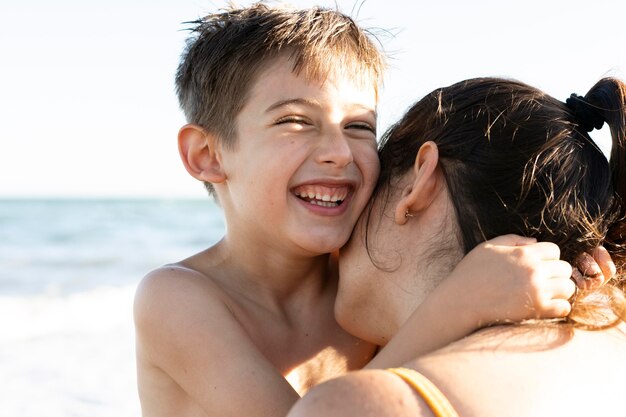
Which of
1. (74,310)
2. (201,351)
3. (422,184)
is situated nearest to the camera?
(422,184)

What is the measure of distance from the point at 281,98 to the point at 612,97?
1.23 m

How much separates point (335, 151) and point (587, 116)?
0.93 metres

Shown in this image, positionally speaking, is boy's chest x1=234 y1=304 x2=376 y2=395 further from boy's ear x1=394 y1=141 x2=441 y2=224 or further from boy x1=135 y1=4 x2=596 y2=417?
boy's ear x1=394 y1=141 x2=441 y2=224

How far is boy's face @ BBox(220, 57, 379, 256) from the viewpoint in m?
3.15

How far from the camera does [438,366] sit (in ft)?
6.33

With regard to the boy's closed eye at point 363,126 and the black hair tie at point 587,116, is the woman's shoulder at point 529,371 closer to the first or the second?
the black hair tie at point 587,116

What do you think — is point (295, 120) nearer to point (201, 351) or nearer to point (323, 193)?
point (323, 193)

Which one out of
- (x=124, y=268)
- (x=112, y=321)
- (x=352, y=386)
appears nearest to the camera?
(x=352, y=386)

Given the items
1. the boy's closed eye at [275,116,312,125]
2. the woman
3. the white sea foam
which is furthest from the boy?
the white sea foam

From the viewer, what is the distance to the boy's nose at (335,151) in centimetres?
313

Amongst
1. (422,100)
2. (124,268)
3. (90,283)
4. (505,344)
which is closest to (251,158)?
(422,100)

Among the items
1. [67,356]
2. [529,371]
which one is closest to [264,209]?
[529,371]

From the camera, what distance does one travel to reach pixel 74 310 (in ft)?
34.7

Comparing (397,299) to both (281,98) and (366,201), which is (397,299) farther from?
(281,98)
